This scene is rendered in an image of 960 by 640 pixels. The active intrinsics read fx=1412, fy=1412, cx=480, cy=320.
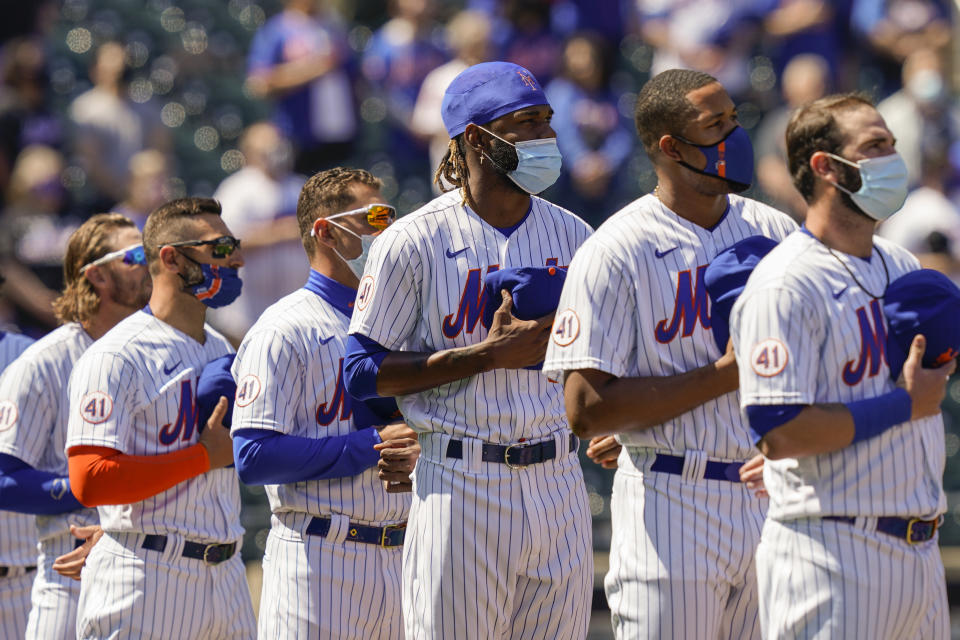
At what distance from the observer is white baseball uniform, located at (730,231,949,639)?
130 inches

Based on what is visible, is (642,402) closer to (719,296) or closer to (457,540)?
(719,296)

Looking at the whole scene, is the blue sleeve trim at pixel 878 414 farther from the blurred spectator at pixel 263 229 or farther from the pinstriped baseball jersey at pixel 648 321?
the blurred spectator at pixel 263 229

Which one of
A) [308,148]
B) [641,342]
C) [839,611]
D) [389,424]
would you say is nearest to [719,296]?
[641,342]

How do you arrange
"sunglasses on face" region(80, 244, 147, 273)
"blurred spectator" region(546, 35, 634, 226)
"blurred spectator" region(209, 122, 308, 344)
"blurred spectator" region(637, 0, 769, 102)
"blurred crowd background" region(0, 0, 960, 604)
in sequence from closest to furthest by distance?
"sunglasses on face" region(80, 244, 147, 273) → "blurred crowd background" region(0, 0, 960, 604) → "blurred spectator" region(209, 122, 308, 344) → "blurred spectator" region(546, 35, 634, 226) → "blurred spectator" region(637, 0, 769, 102)

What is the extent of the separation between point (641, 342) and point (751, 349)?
49 cm

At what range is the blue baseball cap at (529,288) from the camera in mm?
3928

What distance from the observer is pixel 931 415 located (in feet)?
11.2

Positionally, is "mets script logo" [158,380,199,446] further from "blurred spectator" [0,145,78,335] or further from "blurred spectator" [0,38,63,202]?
"blurred spectator" [0,38,63,202]

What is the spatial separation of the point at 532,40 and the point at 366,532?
6381 millimetres

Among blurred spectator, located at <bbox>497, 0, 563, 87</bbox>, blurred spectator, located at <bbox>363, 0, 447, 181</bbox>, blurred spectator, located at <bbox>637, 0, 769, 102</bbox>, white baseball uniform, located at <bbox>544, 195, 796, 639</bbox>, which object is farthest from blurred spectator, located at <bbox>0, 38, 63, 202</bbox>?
white baseball uniform, located at <bbox>544, 195, 796, 639</bbox>

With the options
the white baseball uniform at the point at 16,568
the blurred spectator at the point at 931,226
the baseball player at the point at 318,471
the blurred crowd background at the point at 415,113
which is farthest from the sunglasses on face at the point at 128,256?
the blurred spectator at the point at 931,226

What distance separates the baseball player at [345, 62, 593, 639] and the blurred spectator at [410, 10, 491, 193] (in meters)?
5.66

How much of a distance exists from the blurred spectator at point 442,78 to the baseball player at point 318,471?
5359 millimetres

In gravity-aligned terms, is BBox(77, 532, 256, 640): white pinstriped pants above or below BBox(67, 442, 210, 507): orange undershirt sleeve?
below
